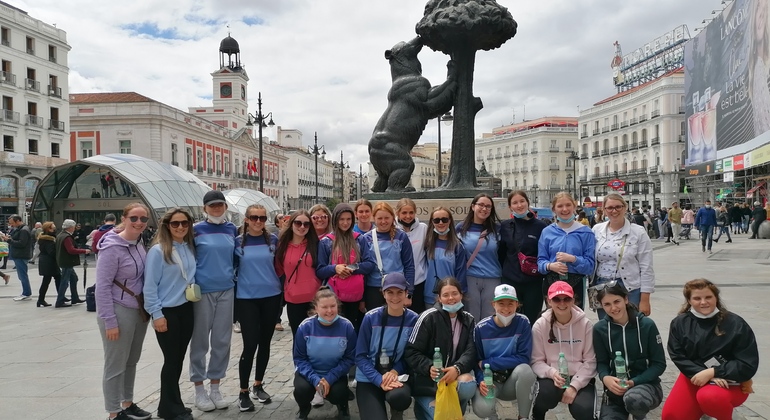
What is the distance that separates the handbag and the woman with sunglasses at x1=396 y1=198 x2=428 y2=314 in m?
1.19

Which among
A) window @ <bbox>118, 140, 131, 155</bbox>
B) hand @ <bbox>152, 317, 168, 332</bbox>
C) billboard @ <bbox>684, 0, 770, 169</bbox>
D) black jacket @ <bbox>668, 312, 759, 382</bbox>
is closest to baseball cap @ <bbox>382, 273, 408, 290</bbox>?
hand @ <bbox>152, 317, 168, 332</bbox>

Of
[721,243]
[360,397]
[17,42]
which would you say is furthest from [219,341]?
[17,42]

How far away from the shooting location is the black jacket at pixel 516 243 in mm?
4461

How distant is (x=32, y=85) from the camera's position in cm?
3719

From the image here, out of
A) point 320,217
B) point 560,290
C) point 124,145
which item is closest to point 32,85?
point 124,145

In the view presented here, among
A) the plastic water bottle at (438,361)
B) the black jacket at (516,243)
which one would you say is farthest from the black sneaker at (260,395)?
the black jacket at (516,243)

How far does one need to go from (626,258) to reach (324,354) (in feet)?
7.91

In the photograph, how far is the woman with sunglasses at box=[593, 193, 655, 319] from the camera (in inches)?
163

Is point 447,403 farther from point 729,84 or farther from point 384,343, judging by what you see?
point 729,84

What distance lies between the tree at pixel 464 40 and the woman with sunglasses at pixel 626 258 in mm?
3756

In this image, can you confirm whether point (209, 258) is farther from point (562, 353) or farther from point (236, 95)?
point (236, 95)

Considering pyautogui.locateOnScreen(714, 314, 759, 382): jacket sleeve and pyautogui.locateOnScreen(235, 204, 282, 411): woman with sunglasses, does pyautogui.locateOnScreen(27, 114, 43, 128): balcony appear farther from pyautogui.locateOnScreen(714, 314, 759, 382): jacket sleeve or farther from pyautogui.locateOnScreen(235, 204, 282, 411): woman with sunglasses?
pyautogui.locateOnScreen(714, 314, 759, 382): jacket sleeve

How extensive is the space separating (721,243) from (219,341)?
19.8 meters

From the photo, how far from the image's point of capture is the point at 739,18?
2325 centimetres
